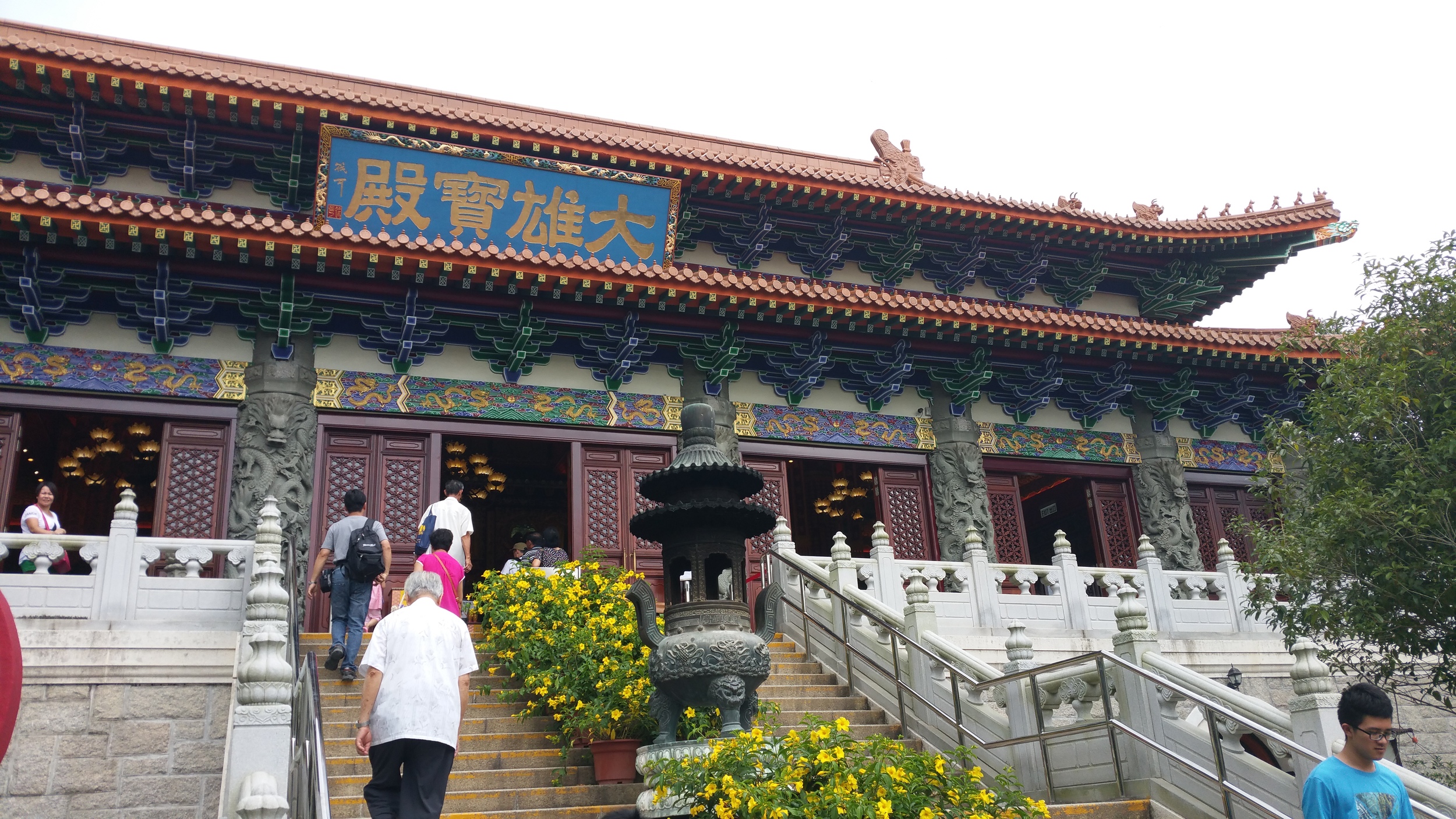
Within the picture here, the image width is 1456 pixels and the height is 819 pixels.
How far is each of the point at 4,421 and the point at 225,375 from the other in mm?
2150

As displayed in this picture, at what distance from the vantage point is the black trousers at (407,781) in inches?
208

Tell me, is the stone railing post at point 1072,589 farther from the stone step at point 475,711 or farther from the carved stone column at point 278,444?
the carved stone column at point 278,444

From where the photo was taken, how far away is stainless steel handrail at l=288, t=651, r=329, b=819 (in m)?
5.86

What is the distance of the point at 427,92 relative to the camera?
613 inches

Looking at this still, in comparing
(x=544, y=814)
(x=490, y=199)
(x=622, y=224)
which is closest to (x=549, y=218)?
(x=490, y=199)

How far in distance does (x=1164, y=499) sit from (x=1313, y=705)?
9.19 m

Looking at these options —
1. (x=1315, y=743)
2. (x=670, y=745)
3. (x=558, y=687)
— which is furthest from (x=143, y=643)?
(x=1315, y=743)

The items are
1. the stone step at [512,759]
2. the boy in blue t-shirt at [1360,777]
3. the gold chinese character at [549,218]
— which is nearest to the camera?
the boy in blue t-shirt at [1360,777]

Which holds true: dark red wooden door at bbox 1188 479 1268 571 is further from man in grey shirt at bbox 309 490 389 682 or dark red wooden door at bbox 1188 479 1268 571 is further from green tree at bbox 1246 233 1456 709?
man in grey shirt at bbox 309 490 389 682

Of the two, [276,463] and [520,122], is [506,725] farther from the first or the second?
[520,122]

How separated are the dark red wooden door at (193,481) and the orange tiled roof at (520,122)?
3960 mm

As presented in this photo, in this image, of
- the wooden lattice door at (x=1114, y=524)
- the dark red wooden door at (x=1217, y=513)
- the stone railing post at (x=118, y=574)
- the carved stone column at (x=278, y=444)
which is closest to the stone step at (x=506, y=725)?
the stone railing post at (x=118, y=574)

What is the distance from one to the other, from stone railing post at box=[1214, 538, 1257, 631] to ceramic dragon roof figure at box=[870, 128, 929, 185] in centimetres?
749

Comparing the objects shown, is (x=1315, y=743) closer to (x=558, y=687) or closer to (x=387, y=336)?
(x=558, y=687)
